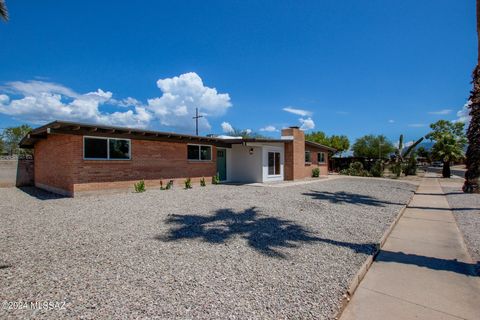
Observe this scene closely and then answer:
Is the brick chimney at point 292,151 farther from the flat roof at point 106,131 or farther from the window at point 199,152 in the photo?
the flat roof at point 106,131

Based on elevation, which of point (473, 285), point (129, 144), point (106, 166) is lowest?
point (473, 285)

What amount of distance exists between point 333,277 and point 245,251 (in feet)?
5.48

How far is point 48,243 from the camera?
5.17 m

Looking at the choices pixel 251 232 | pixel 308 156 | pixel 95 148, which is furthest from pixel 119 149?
pixel 308 156

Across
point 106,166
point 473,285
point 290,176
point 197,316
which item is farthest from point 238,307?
point 290,176

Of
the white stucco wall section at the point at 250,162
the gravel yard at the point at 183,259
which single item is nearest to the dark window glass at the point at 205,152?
the white stucco wall section at the point at 250,162

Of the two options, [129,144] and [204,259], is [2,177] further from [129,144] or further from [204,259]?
[204,259]

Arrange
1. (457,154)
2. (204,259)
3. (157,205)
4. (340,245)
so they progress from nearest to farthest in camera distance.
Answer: (204,259) → (340,245) → (157,205) → (457,154)

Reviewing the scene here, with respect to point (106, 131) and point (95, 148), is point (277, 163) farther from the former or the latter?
point (95, 148)

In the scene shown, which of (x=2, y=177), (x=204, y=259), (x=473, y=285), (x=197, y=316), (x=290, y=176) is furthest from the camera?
(x=290, y=176)

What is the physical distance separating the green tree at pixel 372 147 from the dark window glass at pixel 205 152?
121 ft

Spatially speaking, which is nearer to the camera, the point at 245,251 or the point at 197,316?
the point at 197,316

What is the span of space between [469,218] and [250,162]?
11.7m

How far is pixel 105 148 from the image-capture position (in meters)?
11.4
